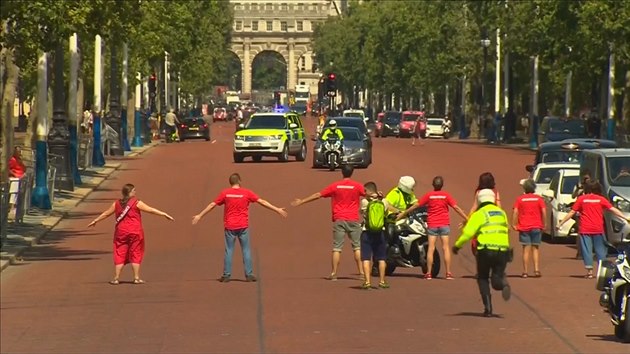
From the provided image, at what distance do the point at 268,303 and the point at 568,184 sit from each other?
11347 millimetres

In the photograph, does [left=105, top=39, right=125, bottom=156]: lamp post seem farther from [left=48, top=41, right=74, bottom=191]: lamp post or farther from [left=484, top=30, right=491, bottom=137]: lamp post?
[left=484, top=30, right=491, bottom=137]: lamp post

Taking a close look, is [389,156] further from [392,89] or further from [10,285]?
[392,89]

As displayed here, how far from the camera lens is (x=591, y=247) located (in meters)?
24.5

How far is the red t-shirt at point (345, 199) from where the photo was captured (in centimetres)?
2359

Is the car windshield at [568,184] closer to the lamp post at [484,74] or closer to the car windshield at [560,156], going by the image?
the car windshield at [560,156]

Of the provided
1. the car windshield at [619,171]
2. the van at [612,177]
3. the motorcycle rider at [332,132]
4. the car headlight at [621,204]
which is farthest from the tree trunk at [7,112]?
the motorcycle rider at [332,132]

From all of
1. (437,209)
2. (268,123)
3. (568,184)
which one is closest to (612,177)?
(568,184)

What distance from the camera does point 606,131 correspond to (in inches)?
2694

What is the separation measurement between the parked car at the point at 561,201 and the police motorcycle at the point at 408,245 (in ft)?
18.0

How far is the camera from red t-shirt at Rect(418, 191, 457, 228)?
24.0m

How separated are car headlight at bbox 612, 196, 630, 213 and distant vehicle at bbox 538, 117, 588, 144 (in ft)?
100

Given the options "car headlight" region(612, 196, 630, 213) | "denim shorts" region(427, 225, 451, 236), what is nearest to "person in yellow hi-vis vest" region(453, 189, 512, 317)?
"denim shorts" region(427, 225, 451, 236)

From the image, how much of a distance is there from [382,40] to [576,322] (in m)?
114

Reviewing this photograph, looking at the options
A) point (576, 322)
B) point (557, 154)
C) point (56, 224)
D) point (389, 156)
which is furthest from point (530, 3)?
point (576, 322)
